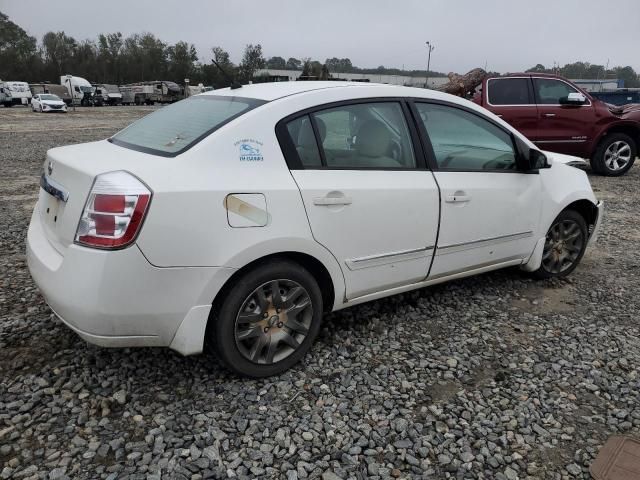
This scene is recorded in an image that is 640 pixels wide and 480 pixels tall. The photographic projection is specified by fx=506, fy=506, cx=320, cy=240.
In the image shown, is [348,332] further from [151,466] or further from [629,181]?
[629,181]

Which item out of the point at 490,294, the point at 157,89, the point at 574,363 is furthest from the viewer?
the point at 157,89

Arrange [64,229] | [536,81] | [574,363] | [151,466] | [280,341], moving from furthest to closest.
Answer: [536,81]
[574,363]
[280,341]
[64,229]
[151,466]

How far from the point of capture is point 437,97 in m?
3.54

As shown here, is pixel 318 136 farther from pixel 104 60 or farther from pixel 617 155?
pixel 104 60

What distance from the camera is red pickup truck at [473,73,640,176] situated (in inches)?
365

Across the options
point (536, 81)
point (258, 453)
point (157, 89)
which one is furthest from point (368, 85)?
point (157, 89)

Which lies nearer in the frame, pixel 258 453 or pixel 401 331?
pixel 258 453

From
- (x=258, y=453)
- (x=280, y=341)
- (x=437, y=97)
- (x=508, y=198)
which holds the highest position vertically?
(x=437, y=97)

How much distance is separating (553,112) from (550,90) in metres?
0.45

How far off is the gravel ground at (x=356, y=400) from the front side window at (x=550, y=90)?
6487mm

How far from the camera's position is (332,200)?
2.83 meters

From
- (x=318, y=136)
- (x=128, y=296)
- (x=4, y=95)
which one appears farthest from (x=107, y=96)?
(x=128, y=296)

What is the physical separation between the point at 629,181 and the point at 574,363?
824cm

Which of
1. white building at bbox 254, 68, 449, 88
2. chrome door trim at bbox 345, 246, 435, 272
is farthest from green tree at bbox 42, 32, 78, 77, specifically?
chrome door trim at bbox 345, 246, 435, 272
